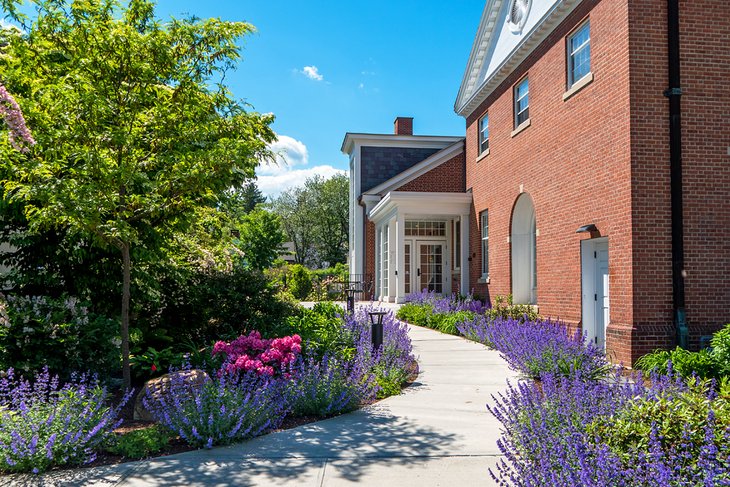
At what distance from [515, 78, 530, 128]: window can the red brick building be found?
1333 mm

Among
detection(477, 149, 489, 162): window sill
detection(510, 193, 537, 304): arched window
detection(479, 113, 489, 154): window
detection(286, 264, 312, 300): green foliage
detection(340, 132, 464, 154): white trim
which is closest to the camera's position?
detection(510, 193, 537, 304): arched window

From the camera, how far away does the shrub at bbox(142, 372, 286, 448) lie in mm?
4984

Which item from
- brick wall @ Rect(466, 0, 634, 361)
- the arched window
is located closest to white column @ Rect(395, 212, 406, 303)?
brick wall @ Rect(466, 0, 634, 361)

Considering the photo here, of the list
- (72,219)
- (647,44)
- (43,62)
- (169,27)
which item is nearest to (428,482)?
(72,219)

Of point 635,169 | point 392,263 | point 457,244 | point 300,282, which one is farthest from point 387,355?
point 300,282

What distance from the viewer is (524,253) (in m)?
14.9

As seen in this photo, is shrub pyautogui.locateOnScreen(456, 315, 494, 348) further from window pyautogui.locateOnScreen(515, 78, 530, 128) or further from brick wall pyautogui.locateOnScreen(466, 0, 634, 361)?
window pyautogui.locateOnScreen(515, 78, 530, 128)

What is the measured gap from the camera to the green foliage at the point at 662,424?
11.7 feet

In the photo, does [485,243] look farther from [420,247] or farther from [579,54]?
[579,54]

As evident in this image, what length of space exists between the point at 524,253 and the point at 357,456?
36.6 ft

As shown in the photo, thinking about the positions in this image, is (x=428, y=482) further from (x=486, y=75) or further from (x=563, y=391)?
(x=486, y=75)

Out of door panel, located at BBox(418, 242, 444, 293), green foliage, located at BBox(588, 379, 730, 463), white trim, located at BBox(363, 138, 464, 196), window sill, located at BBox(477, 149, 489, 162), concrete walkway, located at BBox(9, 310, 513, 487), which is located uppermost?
white trim, located at BBox(363, 138, 464, 196)

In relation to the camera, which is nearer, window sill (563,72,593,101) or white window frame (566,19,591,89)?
window sill (563,72,593,101)

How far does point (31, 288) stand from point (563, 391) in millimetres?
7050
